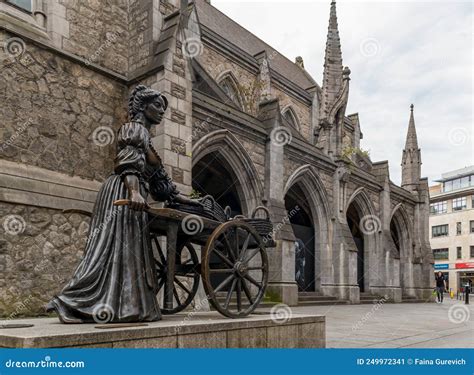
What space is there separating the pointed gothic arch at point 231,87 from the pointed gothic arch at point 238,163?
22.6 feet

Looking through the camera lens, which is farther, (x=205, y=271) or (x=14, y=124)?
(x=14, y=124)

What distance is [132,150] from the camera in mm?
4441

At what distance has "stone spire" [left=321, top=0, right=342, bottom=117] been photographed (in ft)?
65.7

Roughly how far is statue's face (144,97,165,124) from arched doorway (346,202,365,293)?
59.6 feet

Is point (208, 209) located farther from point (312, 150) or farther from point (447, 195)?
point (447, 195)

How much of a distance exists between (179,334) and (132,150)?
66.2 inches

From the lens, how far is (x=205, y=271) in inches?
179

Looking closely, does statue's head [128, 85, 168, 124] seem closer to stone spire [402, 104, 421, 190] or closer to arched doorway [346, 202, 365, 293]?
arched doorway [346, 202, 365, 293]

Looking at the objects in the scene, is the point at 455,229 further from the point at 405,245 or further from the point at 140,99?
the point at 140,99

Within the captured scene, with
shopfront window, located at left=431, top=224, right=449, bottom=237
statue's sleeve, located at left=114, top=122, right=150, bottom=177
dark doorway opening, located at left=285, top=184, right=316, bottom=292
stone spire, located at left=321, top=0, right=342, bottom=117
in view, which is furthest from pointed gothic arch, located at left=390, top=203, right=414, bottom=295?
shopfront window, located at left=431, top=224, right=449, bottom=237

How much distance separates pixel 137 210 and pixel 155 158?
2.64 feet

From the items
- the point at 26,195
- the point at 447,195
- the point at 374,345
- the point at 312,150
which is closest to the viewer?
the point at 374,345

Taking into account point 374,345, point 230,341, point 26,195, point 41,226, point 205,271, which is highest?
point 26,195

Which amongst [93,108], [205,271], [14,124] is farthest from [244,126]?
[205,271]
